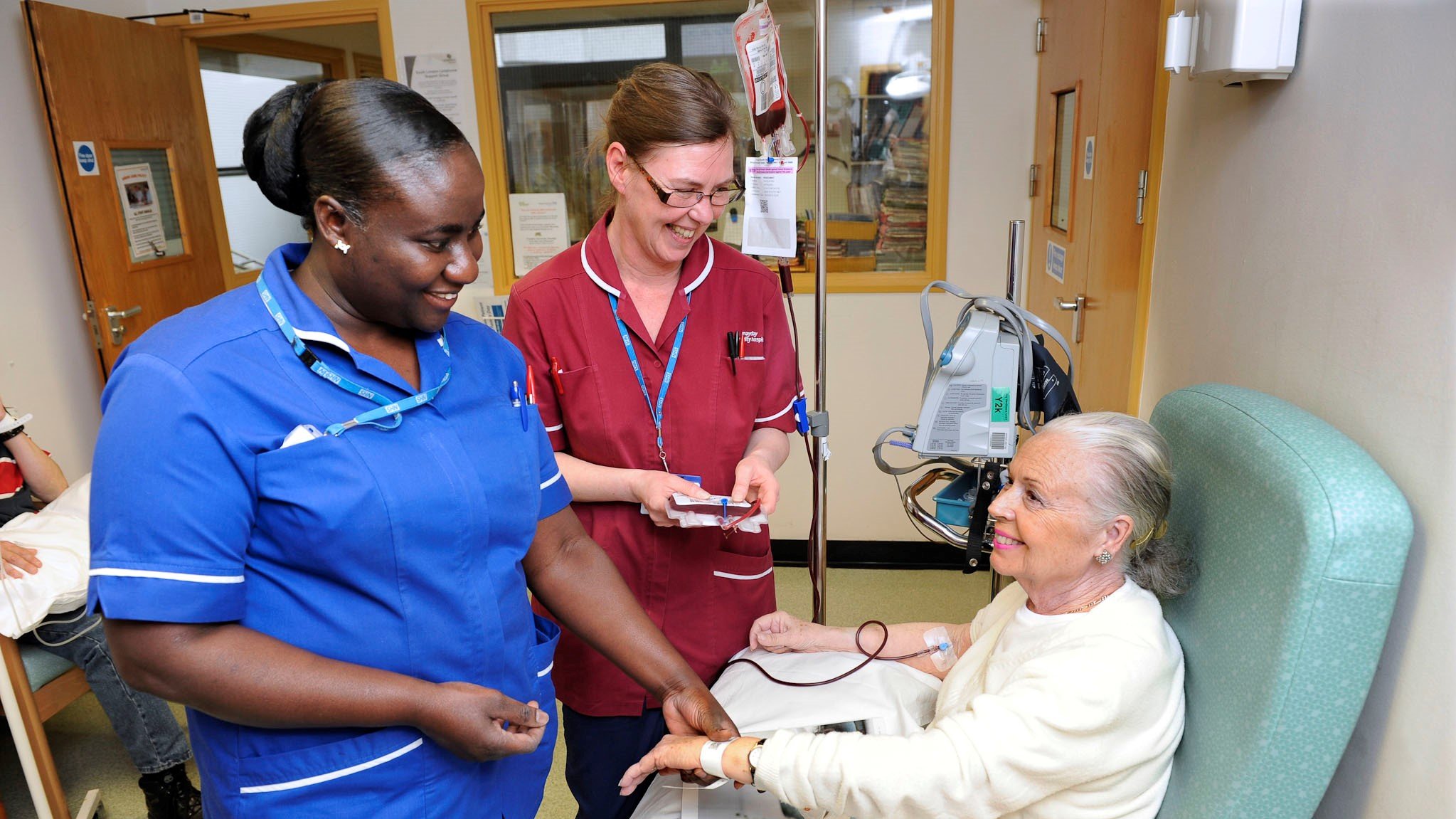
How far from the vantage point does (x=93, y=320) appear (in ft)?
10.9

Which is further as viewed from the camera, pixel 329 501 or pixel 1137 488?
pixel 1137 488

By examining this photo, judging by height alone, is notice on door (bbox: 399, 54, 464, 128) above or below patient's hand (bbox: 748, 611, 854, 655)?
above

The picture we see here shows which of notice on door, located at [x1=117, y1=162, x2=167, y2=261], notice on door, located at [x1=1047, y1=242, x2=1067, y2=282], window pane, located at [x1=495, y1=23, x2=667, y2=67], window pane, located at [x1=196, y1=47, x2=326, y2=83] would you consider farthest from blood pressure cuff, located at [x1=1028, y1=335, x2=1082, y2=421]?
window pane, located at [x1=196, y1=47, x2=326, y2=83]

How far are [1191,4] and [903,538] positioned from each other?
2551 mm

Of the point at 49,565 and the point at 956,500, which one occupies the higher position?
the point at 956,500

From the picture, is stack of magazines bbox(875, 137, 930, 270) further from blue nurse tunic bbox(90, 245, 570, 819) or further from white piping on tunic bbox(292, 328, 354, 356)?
white piping on tunic bbox(292, 328, 354, 356)

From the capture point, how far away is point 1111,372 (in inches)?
85.6

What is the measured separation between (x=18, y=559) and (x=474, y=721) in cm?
193

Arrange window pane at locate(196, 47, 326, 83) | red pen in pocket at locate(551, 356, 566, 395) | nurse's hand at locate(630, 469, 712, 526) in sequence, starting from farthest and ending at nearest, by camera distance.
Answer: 1. window pane at locate(196, 47, 326, 83)
2. red pen in pocket at locate(551, 356, 566, 395)
3. nurse's hand at locate(630, 469, 712, 526)

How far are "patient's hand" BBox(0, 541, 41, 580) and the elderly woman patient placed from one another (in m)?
1.80

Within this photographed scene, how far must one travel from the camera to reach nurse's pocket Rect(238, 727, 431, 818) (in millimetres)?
992

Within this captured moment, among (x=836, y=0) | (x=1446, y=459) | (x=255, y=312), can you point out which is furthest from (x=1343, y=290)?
(x=836, y=0)

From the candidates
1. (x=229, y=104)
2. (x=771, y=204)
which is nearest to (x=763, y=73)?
(x=771, y=204)

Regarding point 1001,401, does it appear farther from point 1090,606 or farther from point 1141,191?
point 1141,191
